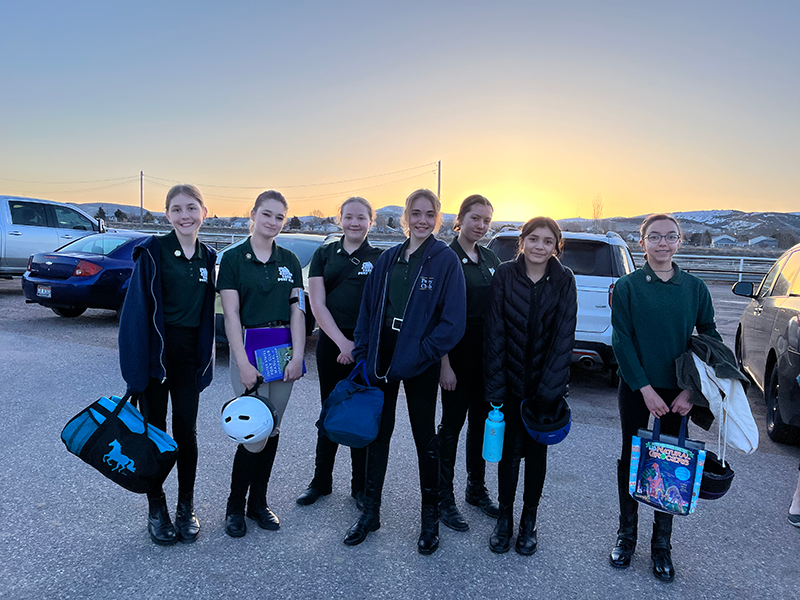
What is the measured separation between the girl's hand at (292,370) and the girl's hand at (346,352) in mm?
301

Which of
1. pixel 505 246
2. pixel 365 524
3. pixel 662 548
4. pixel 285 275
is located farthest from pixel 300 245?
pixel 662 548

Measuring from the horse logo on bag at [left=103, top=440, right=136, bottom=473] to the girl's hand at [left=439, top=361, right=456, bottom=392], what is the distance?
1754 mm

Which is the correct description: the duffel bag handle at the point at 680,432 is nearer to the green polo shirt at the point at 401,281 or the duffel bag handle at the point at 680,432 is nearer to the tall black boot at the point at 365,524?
the green polo shirt at the point at 401,281

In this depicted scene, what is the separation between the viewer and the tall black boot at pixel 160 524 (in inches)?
115

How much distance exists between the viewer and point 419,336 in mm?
2951

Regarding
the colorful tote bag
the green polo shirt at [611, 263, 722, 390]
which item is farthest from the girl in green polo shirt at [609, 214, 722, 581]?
the colorful tote bag

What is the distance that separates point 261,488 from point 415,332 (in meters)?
1.33

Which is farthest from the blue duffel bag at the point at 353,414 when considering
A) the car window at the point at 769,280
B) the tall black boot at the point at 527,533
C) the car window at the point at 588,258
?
the car window at the point at 769,280

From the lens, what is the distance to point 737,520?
3426mm

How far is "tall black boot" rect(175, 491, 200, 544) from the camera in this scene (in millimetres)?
2980

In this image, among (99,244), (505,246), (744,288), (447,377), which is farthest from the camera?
(99,244)

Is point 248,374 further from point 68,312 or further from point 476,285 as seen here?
point 68,312

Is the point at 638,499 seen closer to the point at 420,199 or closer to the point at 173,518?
the point at 420,199

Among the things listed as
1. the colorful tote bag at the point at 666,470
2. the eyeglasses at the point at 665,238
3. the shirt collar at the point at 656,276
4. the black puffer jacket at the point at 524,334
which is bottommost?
the colorful tote bag at the point at 666,470
